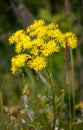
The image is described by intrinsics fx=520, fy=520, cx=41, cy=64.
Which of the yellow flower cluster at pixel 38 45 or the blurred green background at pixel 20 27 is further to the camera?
the blurred green background at pixel 20 27

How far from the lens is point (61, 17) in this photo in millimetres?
9117

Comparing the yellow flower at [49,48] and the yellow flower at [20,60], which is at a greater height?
the yellow flower at [49,48]

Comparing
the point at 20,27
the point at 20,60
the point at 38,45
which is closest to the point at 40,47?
the point at 38,45

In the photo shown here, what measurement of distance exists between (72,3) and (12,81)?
1920 mm

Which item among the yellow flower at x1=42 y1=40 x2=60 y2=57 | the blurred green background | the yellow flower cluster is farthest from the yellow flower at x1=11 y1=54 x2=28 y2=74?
the blurred green background

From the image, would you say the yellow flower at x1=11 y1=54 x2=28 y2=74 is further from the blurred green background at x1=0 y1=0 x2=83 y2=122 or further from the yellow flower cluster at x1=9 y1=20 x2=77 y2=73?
the blurred green background at x1=0 y1=0 x2=83 y2=122

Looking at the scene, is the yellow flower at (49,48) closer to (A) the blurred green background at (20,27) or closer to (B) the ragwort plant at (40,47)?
(B) the ragwort plant at (40,47)

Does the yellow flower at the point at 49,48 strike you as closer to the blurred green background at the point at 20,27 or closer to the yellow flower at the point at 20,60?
the yellow flower at the point at 20,60

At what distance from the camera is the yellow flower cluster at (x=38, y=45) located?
136 inches

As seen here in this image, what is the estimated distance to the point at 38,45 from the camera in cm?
347

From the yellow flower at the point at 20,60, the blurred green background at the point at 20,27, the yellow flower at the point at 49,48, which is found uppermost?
the blurred green background at the point at 20,27

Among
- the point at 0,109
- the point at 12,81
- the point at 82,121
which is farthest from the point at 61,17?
the point at 0,109

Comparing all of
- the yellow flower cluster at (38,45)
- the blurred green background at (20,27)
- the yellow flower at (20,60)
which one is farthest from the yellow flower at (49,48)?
the blurred green background at (20,27)

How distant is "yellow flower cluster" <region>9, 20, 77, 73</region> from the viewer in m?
3.45
